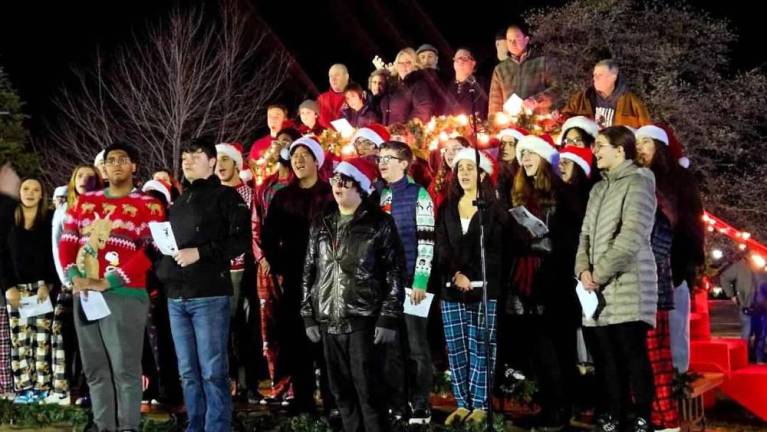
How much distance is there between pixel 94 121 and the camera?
28953 millimetres

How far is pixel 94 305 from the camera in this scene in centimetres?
627

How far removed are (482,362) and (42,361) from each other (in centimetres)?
423

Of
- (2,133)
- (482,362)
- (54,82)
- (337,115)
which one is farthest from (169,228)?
(54,82)

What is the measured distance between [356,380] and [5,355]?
435cm

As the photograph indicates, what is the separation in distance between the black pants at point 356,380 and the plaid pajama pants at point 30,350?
3.71m

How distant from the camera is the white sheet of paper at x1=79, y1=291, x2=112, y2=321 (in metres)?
6.27

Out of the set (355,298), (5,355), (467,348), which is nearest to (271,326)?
(467,348)

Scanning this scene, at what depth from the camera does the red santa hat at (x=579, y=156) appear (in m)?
7.02

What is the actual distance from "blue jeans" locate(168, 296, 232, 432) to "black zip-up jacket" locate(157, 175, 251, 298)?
0.09 metres

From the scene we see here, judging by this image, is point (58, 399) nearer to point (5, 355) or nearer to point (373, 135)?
point (5, 355)

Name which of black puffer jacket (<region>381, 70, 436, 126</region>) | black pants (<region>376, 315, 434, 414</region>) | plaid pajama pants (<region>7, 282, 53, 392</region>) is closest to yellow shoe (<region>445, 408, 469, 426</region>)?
black pants (<region>376, 315, 434, 414</region>)

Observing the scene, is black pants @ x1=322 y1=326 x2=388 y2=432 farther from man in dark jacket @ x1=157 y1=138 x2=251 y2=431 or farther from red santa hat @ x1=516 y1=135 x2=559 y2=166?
red santa hat @ x1=516 y1=135 x2=559 y2=166

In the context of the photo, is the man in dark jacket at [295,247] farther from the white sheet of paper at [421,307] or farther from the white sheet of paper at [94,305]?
the white sheet of paper at [94,305]

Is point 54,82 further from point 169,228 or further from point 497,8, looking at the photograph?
point 169,228
